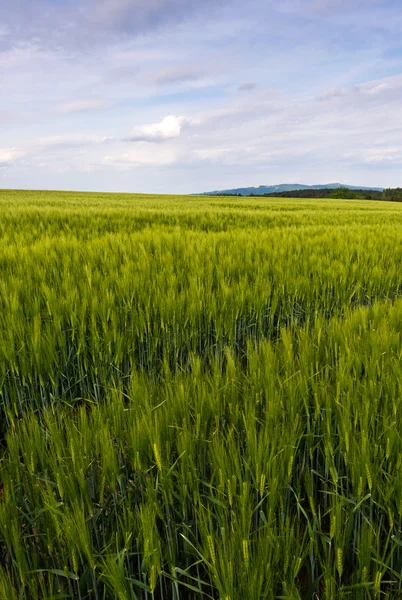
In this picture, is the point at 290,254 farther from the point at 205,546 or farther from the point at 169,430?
the point at 205,546

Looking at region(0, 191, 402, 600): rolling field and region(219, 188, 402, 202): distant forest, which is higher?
region(219, 188, 402, 202): distant forest

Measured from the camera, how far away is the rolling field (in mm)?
719

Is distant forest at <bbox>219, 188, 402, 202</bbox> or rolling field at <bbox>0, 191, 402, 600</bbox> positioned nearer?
rolling field at <bbox>0, 191, 402, 600</bbox>

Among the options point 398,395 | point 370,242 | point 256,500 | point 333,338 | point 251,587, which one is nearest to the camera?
point 251,587

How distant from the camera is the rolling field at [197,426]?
2.36 ft

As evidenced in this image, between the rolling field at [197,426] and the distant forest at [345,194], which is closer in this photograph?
the rolling field at [197,426]

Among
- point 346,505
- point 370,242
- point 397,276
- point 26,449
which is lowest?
point 346,505

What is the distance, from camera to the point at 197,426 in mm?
964

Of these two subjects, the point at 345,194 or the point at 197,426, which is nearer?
the point at 197,426

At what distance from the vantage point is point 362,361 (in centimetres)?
138

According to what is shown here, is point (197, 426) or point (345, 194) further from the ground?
point (345, 194)

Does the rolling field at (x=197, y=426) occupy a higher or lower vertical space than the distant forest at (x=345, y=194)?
lower

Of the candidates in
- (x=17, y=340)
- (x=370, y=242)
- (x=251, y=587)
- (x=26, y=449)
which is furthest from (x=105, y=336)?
(x=370, y=242)

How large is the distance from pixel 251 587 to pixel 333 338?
3.94ft
